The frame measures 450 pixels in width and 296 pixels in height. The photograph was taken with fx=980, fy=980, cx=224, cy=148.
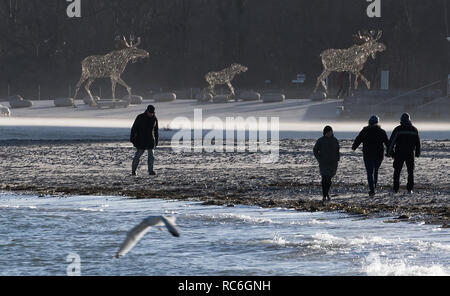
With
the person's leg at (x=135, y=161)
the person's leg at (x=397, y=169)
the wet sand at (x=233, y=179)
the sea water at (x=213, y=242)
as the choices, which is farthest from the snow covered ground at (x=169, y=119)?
the sea water at (x=213, y=242)

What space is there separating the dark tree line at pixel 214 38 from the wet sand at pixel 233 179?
1441 inches

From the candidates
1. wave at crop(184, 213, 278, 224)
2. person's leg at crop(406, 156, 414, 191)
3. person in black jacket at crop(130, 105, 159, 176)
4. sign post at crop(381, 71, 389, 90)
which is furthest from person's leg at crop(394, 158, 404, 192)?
sign post at crop(381, 71, 389, 90)

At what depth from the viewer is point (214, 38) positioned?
75.0 m

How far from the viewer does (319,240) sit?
1516 centimetres

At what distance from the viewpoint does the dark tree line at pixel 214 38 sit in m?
67.6

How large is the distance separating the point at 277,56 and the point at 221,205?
53.7 m

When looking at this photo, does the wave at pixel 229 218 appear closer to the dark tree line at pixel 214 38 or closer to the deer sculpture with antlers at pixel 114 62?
the deer sculpture with antlers at pixel 114 62

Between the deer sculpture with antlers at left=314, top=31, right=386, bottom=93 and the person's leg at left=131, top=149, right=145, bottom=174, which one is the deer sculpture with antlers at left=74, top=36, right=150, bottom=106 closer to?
the deer sculpture with antlers at left=314, top=31, right=386, bottom=93

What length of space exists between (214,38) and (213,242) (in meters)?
60.4

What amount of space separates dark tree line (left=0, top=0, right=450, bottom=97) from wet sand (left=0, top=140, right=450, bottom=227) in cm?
3659

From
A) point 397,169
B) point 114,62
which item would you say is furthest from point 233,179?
point 114,62

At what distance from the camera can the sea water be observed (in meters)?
13.6

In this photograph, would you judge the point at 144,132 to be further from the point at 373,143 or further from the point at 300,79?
the point at 300,79

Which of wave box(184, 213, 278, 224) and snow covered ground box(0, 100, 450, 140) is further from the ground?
snow covered ground box(0, 100, 450, 140)
